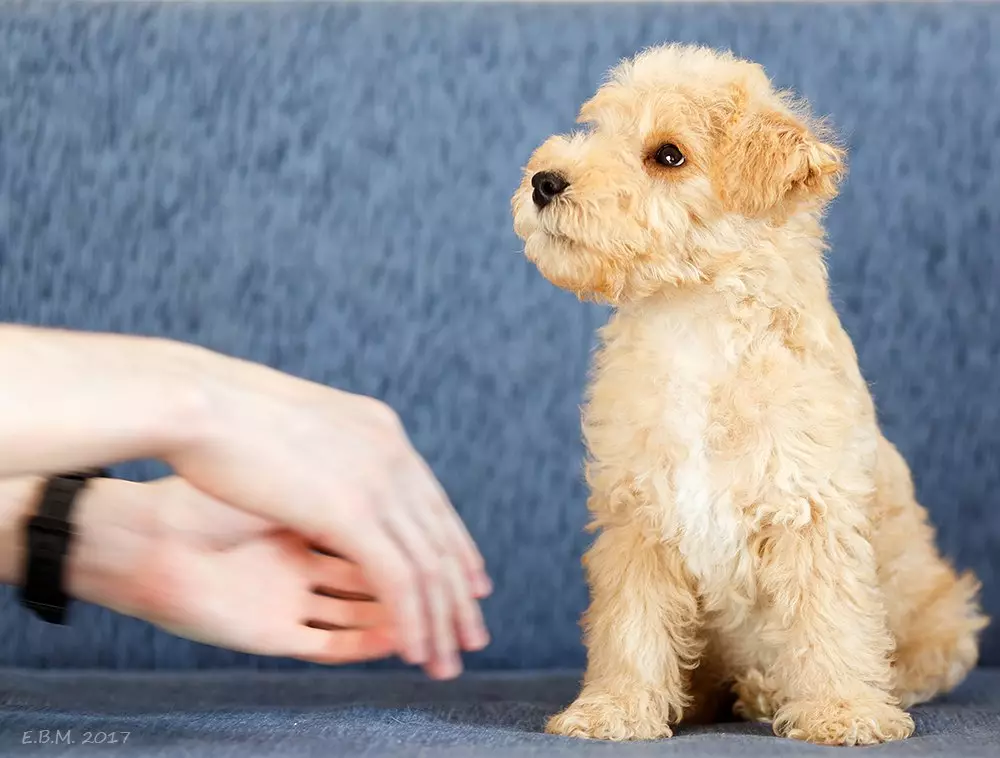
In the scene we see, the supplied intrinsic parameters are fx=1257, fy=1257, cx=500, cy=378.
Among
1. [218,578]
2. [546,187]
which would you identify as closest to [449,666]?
[218,578]

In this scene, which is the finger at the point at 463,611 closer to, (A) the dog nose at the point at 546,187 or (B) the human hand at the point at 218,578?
(B) the human hand at the point at 218,578

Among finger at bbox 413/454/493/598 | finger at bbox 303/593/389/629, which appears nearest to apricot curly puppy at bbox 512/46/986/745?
finger at bbox 303/593/389/629

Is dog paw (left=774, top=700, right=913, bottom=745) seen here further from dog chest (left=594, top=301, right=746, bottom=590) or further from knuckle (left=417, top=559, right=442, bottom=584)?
knuckle (left=417, top=559, right=442, bottom=584)

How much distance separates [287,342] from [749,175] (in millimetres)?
976

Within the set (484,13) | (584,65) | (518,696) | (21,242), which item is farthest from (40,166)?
(518,696)

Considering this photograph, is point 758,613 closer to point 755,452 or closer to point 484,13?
point 755,452

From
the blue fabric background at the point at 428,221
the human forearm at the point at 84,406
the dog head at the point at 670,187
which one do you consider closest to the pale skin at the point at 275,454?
the human forearm at the point at 84,406

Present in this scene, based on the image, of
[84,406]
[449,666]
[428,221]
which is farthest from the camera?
[428,221]

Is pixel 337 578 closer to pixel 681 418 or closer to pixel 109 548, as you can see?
pixel 109 548

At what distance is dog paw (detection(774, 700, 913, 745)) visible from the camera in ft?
4.43

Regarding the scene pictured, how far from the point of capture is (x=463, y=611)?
1082mm

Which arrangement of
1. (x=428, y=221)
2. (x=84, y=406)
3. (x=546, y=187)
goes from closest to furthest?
(x=84, y=406) < (x=546, y=187) < (x=428, y=221)

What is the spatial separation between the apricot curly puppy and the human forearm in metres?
0.57

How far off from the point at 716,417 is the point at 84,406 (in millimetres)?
739
